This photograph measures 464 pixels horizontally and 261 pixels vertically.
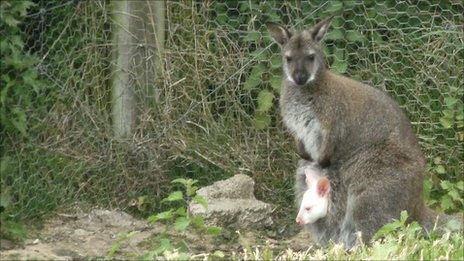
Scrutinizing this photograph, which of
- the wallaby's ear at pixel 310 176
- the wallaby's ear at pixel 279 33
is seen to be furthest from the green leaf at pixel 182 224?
the wallaby's ear at pixel 279 33

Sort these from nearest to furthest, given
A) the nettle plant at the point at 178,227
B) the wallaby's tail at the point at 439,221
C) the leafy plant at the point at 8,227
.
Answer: the nettle plant at the point at 178,227, the leafy plant at the point at 8,227, the wallaby's tail at the point at 439,221

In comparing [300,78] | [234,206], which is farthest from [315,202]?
[300,78]

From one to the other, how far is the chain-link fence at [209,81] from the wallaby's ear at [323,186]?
0.85 meters

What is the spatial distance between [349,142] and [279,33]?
0.85 meters

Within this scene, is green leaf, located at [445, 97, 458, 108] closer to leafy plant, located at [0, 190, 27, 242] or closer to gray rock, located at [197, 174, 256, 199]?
gray rock, located at [197, 174, 256, 199]

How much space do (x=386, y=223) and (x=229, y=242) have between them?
3.35ft

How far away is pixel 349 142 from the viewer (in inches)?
285

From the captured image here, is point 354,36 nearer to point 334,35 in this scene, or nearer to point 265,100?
point 334,35

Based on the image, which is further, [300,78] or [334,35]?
[334,35]

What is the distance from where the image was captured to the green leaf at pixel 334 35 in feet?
26.6

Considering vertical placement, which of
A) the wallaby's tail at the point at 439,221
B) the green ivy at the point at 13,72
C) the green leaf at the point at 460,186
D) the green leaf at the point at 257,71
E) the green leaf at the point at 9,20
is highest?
the green leaf at the point at 9,20

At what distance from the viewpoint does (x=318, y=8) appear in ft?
26.9

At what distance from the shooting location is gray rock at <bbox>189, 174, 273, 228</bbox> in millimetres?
7434

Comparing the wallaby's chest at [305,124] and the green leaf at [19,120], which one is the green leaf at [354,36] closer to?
the wallaby's chest at [305,124]
